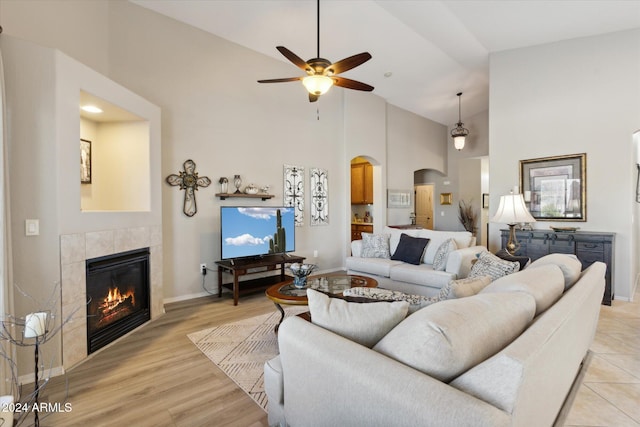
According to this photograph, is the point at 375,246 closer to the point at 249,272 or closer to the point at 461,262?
the point at 461,262

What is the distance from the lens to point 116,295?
3.06m

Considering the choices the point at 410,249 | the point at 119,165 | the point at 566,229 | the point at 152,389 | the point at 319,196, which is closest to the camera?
the point at 152,389

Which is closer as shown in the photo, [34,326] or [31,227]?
[34,326]

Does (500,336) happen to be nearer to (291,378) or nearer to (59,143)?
(291,378)

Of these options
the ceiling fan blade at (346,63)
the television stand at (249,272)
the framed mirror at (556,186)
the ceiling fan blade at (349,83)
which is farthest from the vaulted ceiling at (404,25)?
the television stand at (249,272)

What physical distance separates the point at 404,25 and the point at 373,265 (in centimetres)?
352

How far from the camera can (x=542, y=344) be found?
1.02 meters

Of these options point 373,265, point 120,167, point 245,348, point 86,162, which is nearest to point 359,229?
point 373,265

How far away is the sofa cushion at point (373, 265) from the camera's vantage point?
14.2ft

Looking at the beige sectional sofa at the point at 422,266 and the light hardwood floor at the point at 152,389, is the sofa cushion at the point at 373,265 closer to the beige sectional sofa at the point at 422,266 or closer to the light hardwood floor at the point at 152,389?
the beige sectional sofa at the point at 422,266

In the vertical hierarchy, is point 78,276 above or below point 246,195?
below

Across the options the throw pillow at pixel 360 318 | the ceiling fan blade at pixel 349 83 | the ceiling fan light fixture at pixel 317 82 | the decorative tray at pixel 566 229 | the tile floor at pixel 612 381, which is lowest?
the tile floor at pixel 612 381

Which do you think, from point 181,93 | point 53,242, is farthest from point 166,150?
point 53,242

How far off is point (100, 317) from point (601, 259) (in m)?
5.69
